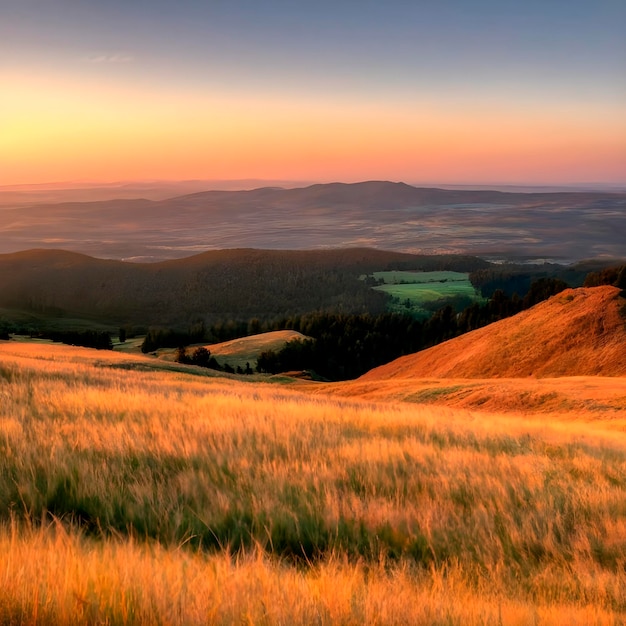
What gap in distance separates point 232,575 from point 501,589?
5.56 ft

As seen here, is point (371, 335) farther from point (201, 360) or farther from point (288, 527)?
point (288, 527)

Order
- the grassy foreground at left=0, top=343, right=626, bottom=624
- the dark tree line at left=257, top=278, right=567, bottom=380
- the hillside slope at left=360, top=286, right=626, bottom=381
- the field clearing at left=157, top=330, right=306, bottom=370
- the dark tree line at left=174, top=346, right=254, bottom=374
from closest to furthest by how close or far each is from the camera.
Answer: the grassy foreground at left=0, top=343, right=626, bottom=624
the hillside slope at left=360, top=286, right=626, bottom=381
the dark tree line at left=174, top=346, right=254, bottom=374
the field clearing at left=157, top=330, right=306, bottom=370
the dark tree line at left=257, top=278, right=567, bottom=380

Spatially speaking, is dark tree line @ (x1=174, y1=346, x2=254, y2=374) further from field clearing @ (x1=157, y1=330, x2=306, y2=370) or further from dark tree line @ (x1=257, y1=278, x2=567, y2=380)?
dark tree line @ (x1=257, y1=278, x2=567, y2=380)

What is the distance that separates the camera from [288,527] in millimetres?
3922

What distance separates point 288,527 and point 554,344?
1701 inches

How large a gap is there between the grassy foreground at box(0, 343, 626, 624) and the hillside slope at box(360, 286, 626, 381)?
119ft

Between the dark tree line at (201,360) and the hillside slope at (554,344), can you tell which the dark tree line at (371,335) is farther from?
the hillside slope at (554,344)

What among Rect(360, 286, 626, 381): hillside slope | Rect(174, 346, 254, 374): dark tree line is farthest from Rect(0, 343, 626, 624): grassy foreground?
Rect(174, 346, 254, 374): dark tree line

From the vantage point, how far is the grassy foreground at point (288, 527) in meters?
2.40

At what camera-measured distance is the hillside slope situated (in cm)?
3931

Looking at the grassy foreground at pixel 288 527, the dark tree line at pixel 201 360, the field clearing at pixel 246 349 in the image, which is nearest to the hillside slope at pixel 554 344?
the dark tree line at pixel 201 360

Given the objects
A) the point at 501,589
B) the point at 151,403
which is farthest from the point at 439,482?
the point at 151,403

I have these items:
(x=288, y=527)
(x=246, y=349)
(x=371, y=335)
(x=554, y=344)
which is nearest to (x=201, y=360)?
(x=246, y=349)

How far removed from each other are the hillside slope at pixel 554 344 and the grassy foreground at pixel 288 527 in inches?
1422
